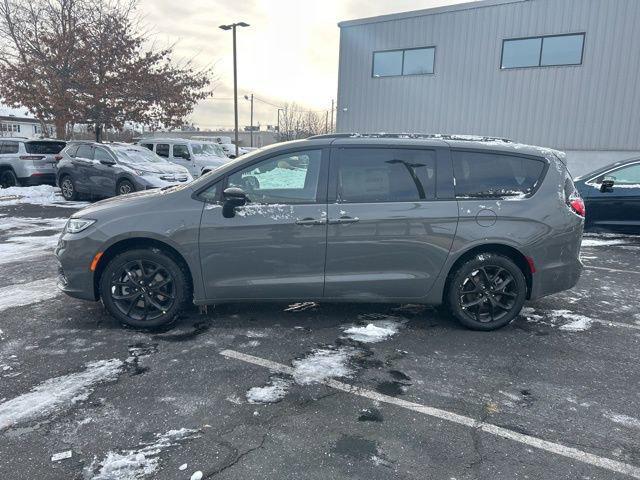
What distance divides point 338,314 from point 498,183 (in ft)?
6.37

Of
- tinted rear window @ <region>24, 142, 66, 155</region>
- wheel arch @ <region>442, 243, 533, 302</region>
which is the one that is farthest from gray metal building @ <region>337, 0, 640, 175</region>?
wheel arch @ <region>442, 243, 533, 302</region>

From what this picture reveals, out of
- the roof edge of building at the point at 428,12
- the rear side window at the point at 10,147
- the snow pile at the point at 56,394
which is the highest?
the roof edge of building at the point at 428,12

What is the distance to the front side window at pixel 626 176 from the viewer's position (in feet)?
26.2

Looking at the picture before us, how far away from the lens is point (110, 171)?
12.0 metres

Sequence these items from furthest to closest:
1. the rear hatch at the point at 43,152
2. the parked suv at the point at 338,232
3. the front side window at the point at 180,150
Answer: the front side window at the point at 180,150 < the rear hatch at the point at 43,152 < the parked suv at the point at 338,232

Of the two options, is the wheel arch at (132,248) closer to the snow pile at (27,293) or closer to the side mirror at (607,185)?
the snow pile at (27,293)

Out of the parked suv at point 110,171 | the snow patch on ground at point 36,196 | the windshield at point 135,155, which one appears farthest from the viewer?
the snow patch on ground at point 36,196

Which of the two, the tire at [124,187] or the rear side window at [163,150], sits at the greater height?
the rear side window at [163,150]

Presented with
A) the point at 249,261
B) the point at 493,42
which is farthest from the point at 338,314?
the point at 493,42

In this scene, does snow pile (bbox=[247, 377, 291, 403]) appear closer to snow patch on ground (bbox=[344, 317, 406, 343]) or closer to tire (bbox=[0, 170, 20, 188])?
snow patch on ground (bbox=[344, 317, 406, 343])

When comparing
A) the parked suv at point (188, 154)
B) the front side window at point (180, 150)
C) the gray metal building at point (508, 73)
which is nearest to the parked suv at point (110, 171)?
the parked suv at point (188, 154)

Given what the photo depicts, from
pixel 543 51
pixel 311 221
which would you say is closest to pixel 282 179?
pixel 311 221

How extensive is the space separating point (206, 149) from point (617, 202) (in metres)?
13.1

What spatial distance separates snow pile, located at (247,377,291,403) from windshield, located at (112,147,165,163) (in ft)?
34.4
